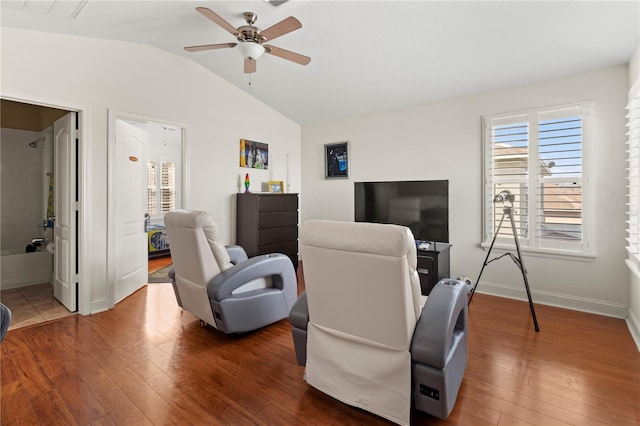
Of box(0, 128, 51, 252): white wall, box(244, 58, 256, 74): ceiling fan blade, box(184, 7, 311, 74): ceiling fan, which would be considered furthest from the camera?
box(0, 128, 51, 252): white wall

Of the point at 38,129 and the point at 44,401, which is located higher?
the point at 38,129

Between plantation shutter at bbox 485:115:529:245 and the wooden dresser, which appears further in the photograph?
the wooden dresser

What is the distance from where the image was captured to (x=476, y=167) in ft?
12.7

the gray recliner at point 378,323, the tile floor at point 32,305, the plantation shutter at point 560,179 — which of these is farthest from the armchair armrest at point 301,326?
the plantation shutter at point 560,179

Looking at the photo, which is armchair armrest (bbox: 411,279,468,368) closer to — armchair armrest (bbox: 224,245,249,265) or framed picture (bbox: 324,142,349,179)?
armchair armrest (bbox: 224,245,249,265)

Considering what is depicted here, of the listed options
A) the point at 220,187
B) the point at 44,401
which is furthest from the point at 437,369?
the point at 220,187

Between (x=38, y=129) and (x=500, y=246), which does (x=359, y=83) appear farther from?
(x=38, y=129)

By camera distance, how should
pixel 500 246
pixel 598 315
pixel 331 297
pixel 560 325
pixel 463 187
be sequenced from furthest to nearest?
pixel 463 187, pixel 500 246, pixel 598 315, pixel 560 325, pixel 331 297

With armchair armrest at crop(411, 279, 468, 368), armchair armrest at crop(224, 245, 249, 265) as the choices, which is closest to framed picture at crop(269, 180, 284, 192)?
armchair armrest at crop(224, 245, 249, 265)

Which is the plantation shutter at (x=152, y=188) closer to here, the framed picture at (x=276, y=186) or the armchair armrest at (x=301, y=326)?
the framed picture at (x=276, y=186)

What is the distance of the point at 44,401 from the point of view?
6.04 feet

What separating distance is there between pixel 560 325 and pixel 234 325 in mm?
2962

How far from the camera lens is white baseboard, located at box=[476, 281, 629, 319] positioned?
310 cm

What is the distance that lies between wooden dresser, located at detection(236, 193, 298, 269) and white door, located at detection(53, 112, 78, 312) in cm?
196
